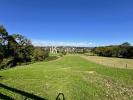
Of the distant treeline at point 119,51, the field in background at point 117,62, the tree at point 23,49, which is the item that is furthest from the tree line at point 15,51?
the distant treeline at point 119,51

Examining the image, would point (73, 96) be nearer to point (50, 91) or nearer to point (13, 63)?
point (50, 91)

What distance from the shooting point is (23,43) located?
264 ft

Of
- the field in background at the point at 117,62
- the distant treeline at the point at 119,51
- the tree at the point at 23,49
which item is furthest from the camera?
the distant treeline at the point at 119,51

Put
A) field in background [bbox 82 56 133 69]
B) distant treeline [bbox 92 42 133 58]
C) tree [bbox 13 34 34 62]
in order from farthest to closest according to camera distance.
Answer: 1. distant treeline [bbox 92 42 133 58]
2. tree [bbox 13 34 34 62]
3. field in background [bbox 82 56 133 69]

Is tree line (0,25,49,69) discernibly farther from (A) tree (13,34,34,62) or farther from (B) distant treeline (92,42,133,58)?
(B) distant treeline (92,42,133,58)

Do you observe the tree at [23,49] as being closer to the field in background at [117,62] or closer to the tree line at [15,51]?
the tree line at [15,51]

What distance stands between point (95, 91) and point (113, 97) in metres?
1.86

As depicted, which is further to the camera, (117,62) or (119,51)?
(119,51)

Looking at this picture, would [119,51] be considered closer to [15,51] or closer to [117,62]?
[117,62]

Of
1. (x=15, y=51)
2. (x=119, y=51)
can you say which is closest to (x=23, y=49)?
(x=15, y=51)

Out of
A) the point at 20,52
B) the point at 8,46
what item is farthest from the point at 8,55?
the point at 20,52

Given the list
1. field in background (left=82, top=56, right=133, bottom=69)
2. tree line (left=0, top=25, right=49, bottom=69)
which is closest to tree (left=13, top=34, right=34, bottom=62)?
tree line (left=0, top=25, right=49, bottom=69)

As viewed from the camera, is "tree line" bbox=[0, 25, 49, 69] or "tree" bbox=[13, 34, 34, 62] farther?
"tree" bbox=[13, 34, 34, 62]

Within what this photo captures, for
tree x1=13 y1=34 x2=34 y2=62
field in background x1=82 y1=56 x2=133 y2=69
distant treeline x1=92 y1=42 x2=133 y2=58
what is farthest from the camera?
distant treeline x1=92 y1=42 x2=133 y2=58
